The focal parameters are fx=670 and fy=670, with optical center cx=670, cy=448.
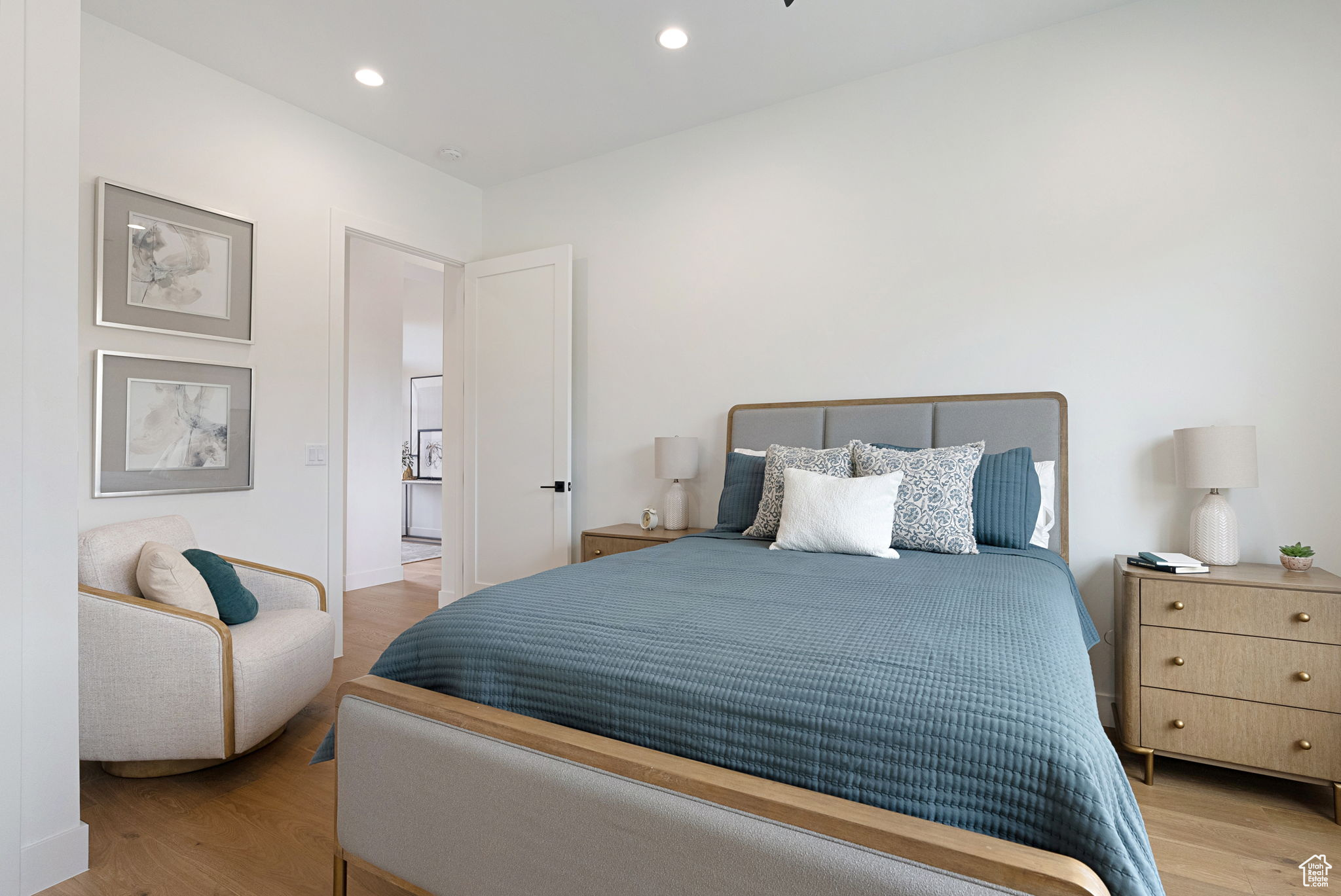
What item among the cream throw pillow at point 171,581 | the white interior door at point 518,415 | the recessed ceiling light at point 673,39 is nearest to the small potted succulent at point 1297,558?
Answer: the recessed ceiling light at point 673,39

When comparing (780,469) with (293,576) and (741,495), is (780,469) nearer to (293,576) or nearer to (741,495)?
(741,495)

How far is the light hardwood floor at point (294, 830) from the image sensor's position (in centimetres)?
A: 164

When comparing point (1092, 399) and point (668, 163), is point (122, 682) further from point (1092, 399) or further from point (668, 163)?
point (1092, 399)

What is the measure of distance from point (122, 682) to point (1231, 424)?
148 inches

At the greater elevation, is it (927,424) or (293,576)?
(927,424)

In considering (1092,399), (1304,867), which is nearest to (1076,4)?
(1092,399)

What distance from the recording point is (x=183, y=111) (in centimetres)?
284

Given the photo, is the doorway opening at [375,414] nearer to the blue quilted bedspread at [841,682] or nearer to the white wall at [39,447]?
the white wall at [39,447]

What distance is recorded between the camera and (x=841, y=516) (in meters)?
2.27

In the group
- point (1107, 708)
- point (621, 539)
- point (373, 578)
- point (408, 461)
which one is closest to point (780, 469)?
point (621, 539)

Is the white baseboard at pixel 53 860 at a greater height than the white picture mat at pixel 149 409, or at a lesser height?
lesser

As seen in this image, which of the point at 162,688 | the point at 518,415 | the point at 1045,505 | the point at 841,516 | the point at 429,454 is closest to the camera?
the point at 162,688

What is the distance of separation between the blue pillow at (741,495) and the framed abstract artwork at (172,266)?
2.26 m

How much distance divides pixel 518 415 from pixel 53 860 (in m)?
2.68
